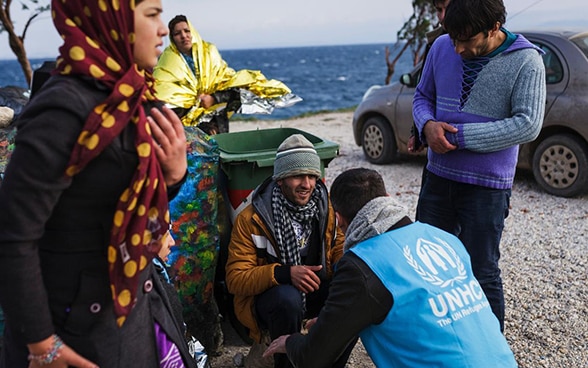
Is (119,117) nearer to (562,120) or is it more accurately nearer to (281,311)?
(281,311)

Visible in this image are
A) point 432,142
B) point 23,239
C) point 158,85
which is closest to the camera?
point 23,239

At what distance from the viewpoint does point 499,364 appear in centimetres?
227

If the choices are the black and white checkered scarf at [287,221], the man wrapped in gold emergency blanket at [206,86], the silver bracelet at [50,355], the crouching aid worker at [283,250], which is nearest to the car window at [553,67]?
the man wrapped in gold emergency blanket at [206,86]

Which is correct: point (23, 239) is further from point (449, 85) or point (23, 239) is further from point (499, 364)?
point (449, 85)

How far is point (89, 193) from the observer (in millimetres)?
1547

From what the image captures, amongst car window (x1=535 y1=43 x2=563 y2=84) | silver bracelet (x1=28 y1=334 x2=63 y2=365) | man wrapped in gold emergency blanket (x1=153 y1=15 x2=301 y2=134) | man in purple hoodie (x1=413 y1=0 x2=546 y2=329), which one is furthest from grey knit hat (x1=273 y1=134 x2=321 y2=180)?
car window (x1=535 y1=43 x2=563 y2=84)

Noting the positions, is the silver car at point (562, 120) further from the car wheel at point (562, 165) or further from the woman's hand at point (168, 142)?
the woman's hand at point (168, 142)

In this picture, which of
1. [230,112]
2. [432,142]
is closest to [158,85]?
[230,112]

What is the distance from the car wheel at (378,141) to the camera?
884 cm

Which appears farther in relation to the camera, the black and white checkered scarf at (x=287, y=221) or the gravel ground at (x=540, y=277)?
the gravel ground at (x=540, y=277)

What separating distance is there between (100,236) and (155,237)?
151 millimetres

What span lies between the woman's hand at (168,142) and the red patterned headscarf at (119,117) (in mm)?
53

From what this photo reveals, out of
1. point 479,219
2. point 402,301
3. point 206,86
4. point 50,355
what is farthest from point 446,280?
point 206,86

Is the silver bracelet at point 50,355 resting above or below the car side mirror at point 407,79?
above
